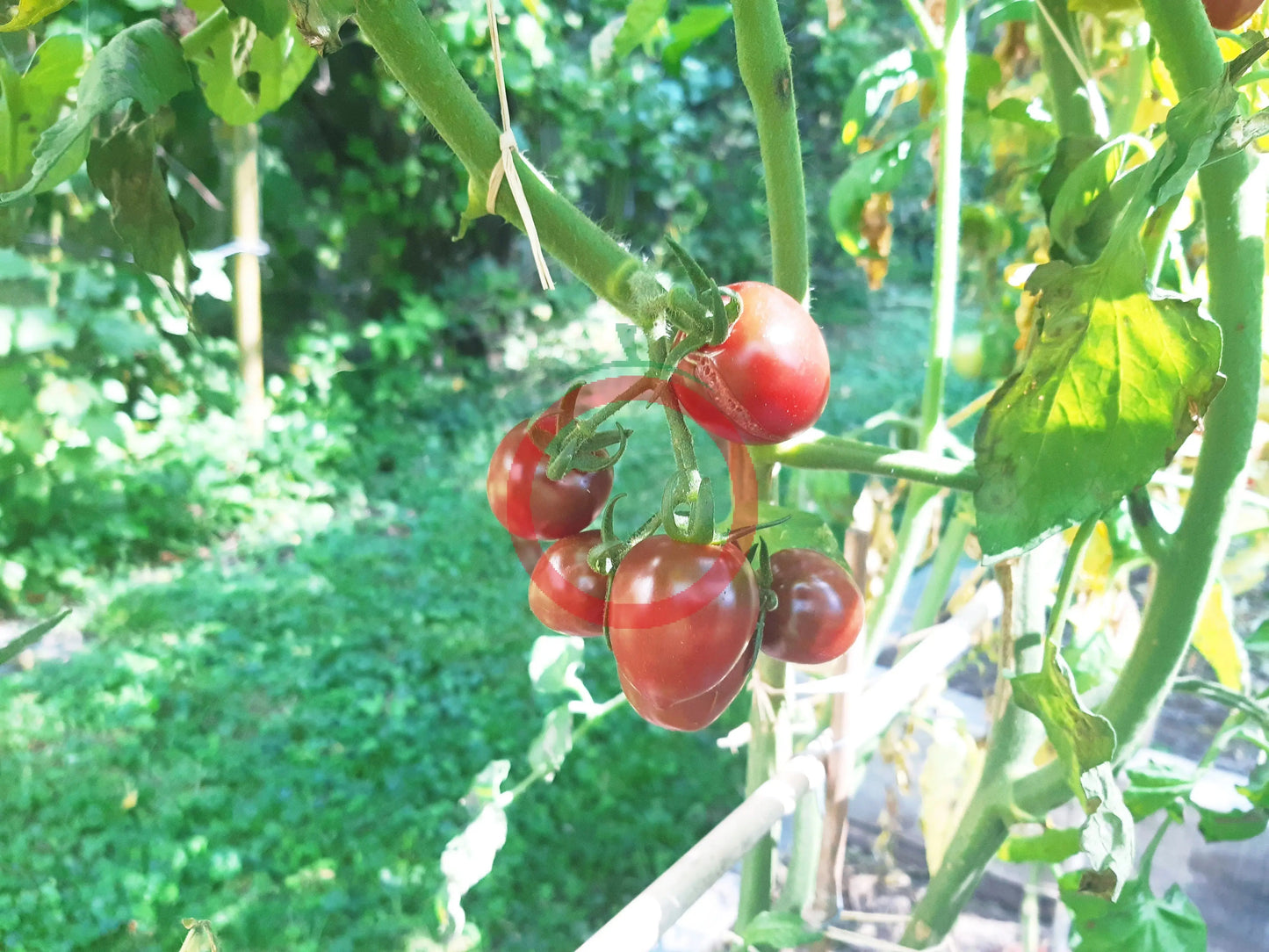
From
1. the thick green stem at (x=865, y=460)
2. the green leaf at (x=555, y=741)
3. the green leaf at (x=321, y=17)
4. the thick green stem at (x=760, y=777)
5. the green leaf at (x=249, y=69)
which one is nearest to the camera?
the green leaf at (x=321, y=17)

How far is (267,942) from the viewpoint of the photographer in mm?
1232

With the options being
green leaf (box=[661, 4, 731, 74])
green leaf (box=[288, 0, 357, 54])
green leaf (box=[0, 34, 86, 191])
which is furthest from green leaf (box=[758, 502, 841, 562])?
green leaf (box=[661, 4, 731, 74])

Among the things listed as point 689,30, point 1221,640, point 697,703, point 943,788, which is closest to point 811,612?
point 697,703

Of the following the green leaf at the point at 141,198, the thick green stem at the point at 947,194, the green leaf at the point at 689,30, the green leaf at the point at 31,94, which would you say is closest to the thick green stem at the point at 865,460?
the thick green stem at the point at 947,194

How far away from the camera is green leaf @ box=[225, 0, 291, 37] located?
0.32 metres

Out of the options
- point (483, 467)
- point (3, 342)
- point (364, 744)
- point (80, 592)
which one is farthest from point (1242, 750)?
point (3, 342)

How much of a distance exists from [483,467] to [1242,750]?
1.26 meters

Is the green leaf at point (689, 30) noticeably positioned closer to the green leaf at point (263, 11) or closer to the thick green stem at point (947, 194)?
the thick green stem at point (947, 194)

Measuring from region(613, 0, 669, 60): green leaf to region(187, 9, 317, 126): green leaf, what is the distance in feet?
0.92

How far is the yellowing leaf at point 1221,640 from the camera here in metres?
0.63

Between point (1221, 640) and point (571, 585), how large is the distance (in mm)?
528

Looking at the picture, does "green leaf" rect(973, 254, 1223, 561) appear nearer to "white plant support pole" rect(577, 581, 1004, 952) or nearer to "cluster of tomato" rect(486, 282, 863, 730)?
"cluster of tomato" rect(486, 282, 863, 730)

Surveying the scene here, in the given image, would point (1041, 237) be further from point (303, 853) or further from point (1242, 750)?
point (303, 853)

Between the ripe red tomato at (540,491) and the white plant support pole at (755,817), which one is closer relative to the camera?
the ripe red tomato at (540,491)
